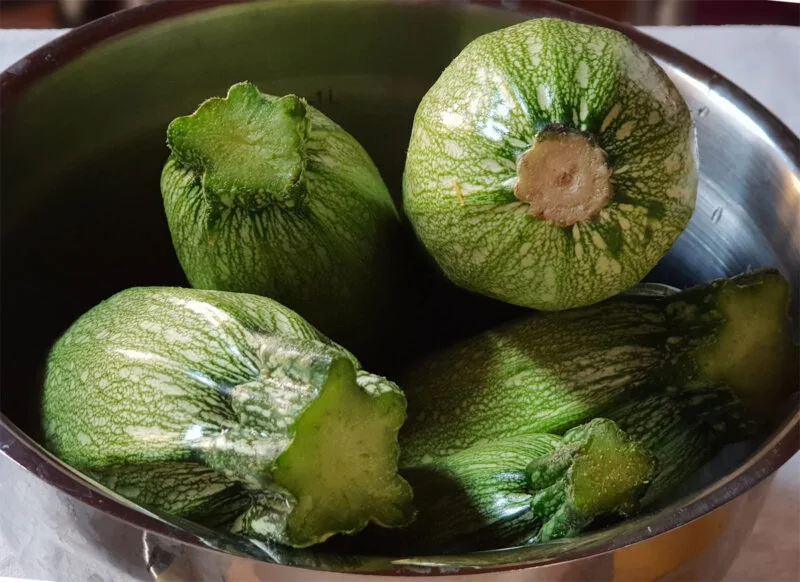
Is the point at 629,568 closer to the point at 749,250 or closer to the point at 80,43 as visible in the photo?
the point at 749,250

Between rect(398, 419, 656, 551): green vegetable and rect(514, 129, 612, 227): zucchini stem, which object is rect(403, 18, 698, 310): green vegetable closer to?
rect(514, 129, 612, 227): zucchini stem

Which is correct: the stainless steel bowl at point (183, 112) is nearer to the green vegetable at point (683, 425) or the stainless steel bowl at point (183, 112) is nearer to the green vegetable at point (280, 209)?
the green vegetable at point (683, 425)

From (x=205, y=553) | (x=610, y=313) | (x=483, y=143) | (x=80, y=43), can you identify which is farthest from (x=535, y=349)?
(x=80, y=43)

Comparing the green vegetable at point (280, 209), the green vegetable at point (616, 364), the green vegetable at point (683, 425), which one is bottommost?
the green vegetable at point (683, 425)

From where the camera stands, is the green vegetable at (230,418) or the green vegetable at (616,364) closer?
the green vegetable at (230,418)

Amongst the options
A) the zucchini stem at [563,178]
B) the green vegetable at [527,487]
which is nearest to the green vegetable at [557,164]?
the zucchini stem at [563,178]

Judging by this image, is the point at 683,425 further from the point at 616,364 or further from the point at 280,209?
the point at 280,209

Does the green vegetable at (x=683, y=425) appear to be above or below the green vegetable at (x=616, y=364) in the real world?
below
